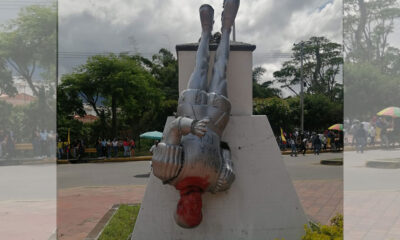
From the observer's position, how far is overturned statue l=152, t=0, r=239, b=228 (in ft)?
9.25

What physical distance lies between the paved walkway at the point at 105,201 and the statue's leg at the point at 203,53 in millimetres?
2537

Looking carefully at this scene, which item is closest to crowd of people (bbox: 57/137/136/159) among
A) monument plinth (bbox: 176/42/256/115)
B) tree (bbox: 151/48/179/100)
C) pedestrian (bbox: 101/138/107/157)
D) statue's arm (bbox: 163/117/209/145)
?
pedestrian (bbox: 101/138/107/157)

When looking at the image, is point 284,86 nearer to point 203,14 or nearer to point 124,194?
point 124,194

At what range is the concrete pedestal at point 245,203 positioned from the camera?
3.32m

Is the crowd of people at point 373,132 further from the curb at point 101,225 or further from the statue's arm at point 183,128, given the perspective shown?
the curb at point 101,225

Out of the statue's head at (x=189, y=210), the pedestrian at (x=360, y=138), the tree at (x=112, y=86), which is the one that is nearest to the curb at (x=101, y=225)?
the statue's head at (x=189, y=210)

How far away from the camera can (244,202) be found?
3.37 metres

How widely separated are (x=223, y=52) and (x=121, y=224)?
2.73 metres

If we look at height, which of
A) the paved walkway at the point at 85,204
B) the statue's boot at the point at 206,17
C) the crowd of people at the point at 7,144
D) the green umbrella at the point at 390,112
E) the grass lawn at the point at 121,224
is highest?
the statue's boot at the point at 206,17

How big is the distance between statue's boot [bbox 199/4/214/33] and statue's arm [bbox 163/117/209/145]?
1271 millimetres

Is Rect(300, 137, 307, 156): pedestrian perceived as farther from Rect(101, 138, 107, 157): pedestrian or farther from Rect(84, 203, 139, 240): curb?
Rect(84, 203, 139, 240): curb

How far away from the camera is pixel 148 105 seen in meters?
19.1

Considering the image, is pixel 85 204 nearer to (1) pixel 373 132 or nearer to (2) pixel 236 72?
(2) pixel 236 72

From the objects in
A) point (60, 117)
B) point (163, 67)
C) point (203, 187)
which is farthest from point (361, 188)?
point (163, 67)
